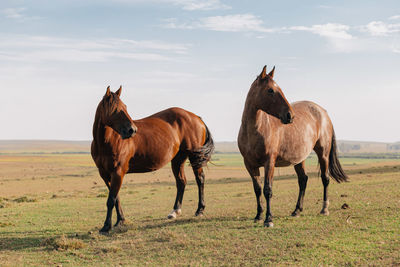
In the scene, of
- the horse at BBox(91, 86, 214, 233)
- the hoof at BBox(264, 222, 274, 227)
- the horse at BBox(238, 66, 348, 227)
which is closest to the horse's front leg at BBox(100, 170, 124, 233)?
the horse at BBox(91, 86, 214, 233)

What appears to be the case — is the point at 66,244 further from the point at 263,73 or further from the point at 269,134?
the point at 263,73

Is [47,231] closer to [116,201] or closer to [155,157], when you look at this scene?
[116,201]

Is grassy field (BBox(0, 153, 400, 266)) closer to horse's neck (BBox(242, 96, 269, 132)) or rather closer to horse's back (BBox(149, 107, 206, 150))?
horse's back (BBox(149, 107, 206, 150))

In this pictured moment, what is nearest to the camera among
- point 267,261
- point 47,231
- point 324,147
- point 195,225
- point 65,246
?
point 267,261

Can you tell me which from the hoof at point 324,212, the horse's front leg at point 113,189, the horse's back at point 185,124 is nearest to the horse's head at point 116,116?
the horse's front leg at point 113,189

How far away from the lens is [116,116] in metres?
8.53

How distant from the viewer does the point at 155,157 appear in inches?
388

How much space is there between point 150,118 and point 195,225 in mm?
3113

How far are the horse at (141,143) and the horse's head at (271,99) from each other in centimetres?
264

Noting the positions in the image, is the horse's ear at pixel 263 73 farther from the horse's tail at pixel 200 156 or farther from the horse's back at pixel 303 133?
the horse's tail at pixel 200 156

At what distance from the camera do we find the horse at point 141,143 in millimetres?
8633

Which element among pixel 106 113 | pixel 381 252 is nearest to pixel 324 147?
pixel 381 252

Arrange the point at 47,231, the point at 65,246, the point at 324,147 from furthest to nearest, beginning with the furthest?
the point at 324,147, the point at 47,231, the point at 65,246

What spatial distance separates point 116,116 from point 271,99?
3.48 meters
